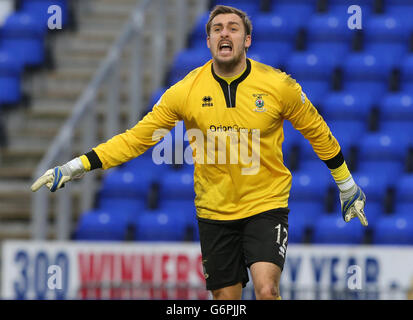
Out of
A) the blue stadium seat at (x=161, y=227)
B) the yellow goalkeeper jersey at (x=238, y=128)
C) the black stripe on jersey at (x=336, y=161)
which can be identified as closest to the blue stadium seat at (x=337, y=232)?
the blue stadium seat at (x=161, y=227)

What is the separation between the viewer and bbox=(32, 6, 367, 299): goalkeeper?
647 centimetres

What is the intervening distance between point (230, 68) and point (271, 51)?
6096 mm

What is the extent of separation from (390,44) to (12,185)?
189 inches

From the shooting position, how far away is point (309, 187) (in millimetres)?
10922

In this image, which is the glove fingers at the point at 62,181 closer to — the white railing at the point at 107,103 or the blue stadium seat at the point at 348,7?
the white railing at the point at 107,103

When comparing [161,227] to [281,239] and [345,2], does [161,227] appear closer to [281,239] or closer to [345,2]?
[345,2]

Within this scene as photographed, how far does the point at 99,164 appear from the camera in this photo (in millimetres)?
6570

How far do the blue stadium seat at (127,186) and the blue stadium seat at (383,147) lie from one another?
2.36 metres

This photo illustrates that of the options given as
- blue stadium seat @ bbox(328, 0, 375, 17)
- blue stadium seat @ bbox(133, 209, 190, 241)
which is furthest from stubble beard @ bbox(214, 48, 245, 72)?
blue stadium seat @ bbox(328, 0, 375, 17)

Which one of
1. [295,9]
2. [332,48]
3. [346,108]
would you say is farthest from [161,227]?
[295,9]

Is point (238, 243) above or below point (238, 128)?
below

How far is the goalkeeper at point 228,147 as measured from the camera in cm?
647

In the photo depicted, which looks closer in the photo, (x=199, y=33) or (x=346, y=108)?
(x=346, y=108)
